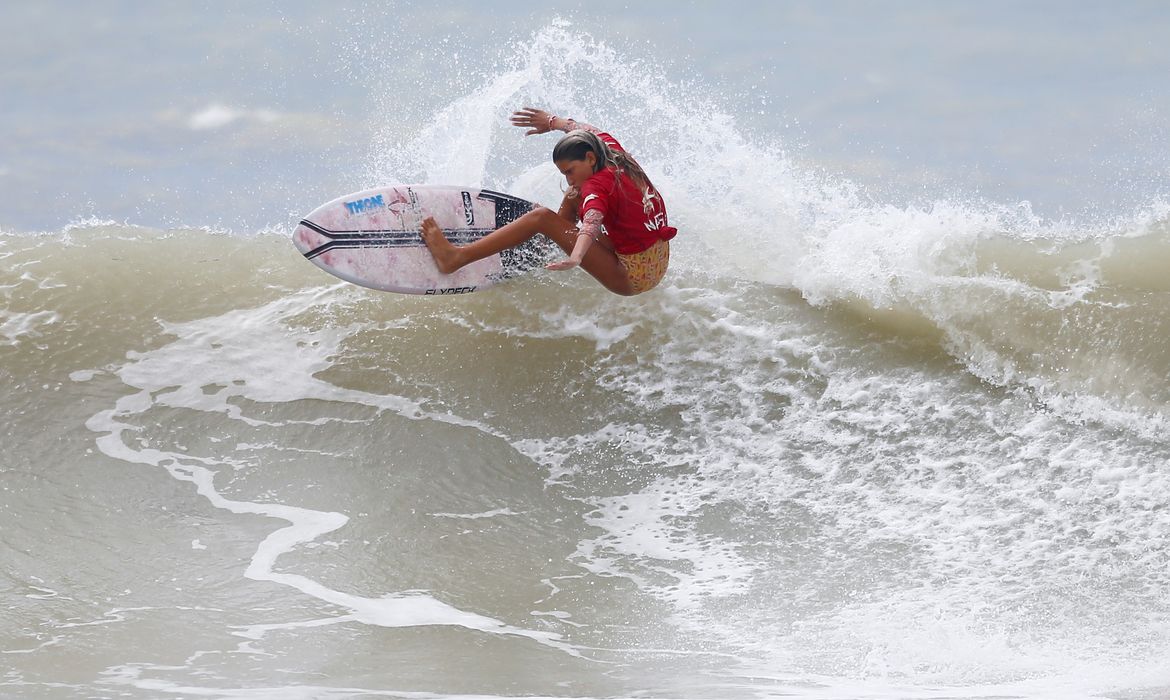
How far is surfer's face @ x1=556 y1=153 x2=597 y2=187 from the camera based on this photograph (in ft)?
16.4

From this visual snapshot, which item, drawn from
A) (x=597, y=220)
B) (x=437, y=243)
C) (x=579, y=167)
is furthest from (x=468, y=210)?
(x=597, y=220)

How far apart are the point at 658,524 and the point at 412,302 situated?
6.82ft

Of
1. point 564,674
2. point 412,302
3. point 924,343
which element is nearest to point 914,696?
point 564,674

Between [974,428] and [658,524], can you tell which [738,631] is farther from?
[974,428]

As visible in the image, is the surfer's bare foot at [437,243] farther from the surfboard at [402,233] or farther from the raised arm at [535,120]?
the raised arm at [535,120]

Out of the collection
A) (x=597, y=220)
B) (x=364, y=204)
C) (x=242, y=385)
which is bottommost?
(x=242, y=385)

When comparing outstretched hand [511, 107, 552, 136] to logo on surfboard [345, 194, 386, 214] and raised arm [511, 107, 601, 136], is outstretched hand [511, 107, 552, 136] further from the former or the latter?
logo on surfboard [345, 194, 386, 214]

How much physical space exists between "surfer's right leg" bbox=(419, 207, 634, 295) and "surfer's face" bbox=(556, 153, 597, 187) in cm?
27

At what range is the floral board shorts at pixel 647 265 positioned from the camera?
5293 millimetres

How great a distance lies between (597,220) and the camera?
4809 millimetres

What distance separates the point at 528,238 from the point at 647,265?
64 centimetres

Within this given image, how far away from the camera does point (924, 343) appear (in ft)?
17.9

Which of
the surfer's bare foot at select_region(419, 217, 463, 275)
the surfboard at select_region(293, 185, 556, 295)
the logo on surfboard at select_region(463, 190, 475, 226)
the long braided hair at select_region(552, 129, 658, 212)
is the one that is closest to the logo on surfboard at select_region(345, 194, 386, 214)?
the surfboard at select_region(293, 185, 556, 295)

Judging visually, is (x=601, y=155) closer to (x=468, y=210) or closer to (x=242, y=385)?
(x=468, y=210)
